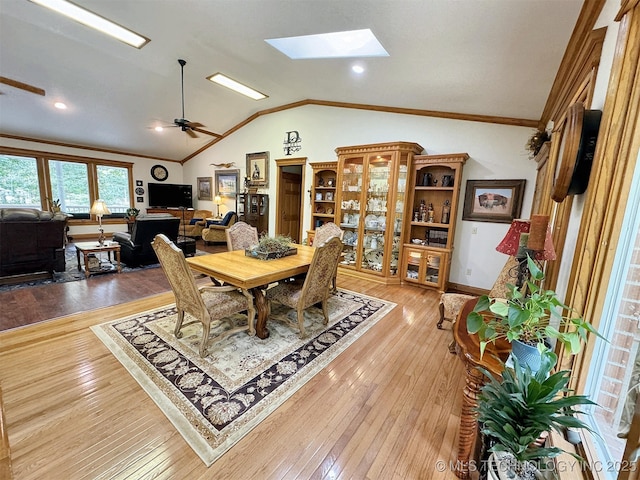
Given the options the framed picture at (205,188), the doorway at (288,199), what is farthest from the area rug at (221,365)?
the framed picture at (205,188)

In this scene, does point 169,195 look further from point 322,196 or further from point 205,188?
point 322,196

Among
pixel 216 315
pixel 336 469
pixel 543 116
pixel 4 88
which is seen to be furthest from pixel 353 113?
pixel 4 88

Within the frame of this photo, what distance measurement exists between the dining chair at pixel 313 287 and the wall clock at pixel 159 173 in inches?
331

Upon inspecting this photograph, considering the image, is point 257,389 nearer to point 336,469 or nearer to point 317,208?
point 336,469

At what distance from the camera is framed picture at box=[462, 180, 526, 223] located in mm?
3765

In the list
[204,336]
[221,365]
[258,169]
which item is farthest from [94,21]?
[221,365]

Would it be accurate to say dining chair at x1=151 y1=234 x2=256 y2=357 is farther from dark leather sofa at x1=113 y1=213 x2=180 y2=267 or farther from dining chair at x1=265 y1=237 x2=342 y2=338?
dark leather sofa at x1=113 y1=213 x2=180 y2=267

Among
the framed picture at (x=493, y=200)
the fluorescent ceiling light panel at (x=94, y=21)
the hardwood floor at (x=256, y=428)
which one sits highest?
the fluorescent ceiling light panel at (x=94, y=21)

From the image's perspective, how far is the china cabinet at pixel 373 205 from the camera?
4312 mm

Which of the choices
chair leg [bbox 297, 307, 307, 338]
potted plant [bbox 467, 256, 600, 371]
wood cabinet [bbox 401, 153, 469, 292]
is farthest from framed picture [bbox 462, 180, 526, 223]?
potted plant [bbox 467, 256, 600, 371]

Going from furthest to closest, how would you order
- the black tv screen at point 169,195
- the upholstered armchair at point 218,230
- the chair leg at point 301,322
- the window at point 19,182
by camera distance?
1. the black tv screen at point 169,195
2. the upholstered armchair at point 218,230
3. the window at point 19,182
4. the chair leg at point 301,322

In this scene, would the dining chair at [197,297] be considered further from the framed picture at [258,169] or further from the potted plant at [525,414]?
the framed picture at [258,169]

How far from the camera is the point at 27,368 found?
2.04 m

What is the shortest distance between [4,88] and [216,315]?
641cm
